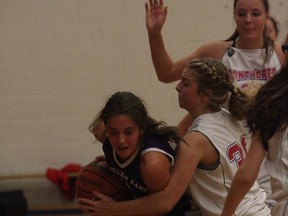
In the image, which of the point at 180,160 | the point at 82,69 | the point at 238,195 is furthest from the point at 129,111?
the point at 82,69

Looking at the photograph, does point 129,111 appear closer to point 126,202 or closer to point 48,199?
point 126,202

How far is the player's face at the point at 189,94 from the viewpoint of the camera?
3.06 meters

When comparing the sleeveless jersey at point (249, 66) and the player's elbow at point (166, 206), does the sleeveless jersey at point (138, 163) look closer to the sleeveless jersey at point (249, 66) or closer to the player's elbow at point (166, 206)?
the player's elbow at point (166, 206)

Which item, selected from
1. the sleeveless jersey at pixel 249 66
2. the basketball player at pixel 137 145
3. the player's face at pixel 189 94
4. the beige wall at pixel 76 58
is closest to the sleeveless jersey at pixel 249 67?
the sleeveless jersey at pixel 249 66

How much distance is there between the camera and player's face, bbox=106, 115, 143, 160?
294 cm

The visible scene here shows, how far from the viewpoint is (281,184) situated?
242 cm

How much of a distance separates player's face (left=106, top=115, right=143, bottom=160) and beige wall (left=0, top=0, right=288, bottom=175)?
216 centimetres

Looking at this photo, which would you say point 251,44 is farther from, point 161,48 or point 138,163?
point 138,163

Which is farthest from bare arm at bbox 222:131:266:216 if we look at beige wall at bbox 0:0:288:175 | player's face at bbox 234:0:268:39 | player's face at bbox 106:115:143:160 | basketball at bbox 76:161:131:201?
beige wall at bbox 0:0:288:175

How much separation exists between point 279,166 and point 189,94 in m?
0.74

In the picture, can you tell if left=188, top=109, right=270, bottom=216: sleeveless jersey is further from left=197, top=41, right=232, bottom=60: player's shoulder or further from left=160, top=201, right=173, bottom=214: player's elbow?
left=197, top=41, right=232, bottom=60: player's shoulder

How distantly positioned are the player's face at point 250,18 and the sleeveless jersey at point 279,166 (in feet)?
3.98

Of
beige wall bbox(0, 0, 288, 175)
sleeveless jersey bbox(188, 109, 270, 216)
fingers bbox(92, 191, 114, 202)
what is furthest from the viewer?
beige wall bbox(0, 0, 288, 175)

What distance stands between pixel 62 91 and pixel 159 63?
157 centimetres
